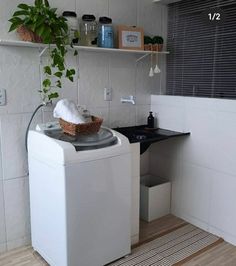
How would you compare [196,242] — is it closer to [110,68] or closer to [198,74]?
[198,74]

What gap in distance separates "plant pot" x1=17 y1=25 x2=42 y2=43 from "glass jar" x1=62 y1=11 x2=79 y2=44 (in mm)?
266

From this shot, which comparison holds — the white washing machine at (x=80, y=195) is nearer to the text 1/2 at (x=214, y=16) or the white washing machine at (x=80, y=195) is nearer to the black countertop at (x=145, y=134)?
the black countertop at (x=145, y=134)

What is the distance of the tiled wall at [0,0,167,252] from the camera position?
79.5 inches

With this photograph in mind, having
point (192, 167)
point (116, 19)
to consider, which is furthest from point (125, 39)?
point (192, 167)

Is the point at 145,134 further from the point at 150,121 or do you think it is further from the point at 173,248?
the point at 173,248

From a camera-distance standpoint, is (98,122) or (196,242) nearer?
(98,122)

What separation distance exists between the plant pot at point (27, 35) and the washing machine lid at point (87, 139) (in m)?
0.61

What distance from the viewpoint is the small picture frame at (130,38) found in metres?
2.36

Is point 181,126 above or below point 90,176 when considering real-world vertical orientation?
above

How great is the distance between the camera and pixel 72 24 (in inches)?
83.1

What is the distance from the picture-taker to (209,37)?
8.10 feet

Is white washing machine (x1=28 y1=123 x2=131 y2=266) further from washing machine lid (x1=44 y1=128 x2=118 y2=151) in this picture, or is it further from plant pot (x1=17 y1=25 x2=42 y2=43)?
plant pot (x1=17 y1=25 x2=42 y2=43)

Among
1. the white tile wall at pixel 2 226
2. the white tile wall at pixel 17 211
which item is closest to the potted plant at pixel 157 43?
the white tile wall at pixel 17 211

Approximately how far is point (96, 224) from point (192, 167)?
3.54 feet
